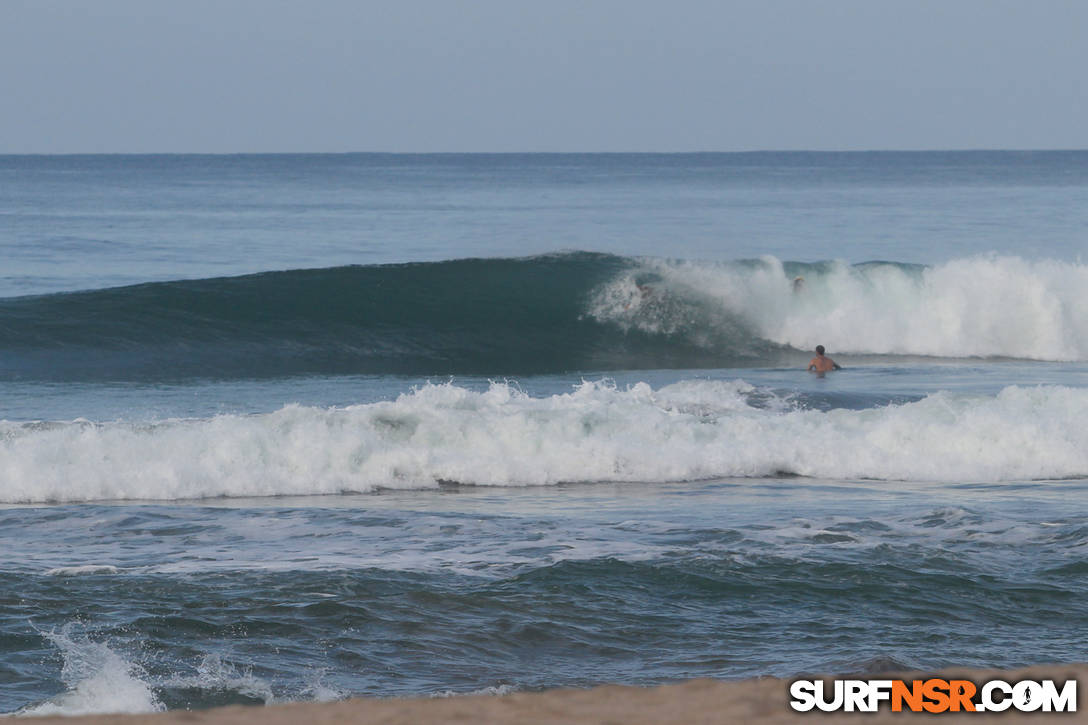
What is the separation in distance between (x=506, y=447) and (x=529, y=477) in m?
0.67

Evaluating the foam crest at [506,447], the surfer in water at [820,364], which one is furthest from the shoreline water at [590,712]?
the surfer in water at [820,364]

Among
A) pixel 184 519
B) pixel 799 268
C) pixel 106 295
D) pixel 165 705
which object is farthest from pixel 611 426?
pixel 799 268

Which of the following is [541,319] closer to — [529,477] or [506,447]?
[506,447]

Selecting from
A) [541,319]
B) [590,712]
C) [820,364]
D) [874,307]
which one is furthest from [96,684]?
[874,307]

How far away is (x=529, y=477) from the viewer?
12820 mm

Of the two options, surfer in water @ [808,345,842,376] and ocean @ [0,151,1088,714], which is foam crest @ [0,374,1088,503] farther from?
surfer in water @ [808,345,842,376]

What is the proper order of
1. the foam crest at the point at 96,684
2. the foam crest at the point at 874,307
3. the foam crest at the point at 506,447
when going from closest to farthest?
the foam crest at the point at 96,684 → the foam crest at the point at 506,447 → the foam crest at the point at 874,307

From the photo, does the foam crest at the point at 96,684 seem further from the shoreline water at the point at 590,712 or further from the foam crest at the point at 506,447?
the foam crest at the point at 506,447

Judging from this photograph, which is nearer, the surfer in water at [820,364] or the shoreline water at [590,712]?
the shoreline water at [590,712]

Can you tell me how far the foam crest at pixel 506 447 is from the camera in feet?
40.5

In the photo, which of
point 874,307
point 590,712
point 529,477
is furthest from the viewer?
point 874,307

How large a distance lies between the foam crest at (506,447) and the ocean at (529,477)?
0.14 feet

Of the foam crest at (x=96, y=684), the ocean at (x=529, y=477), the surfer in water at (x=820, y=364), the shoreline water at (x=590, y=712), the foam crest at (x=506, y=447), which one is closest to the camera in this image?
the shoreline water at (x=590, y=712)

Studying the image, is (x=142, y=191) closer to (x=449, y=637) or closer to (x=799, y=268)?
(x=799, y=268)
